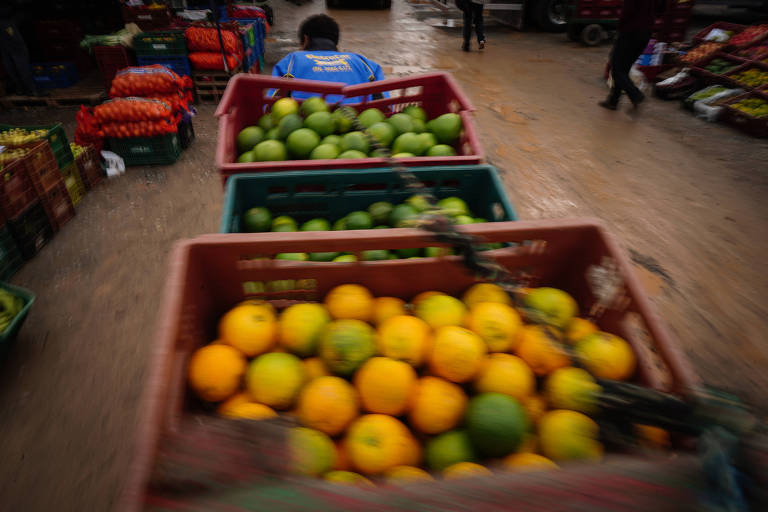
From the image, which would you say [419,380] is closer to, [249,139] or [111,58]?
[249,139]

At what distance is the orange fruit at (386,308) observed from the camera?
1.44 m

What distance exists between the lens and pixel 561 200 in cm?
443

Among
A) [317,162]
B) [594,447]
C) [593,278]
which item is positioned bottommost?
[594,447]

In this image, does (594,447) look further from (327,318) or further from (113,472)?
(113,472)

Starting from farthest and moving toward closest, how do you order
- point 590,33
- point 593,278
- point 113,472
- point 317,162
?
point 590,33, point 113,472, point 317,162, point 593,278

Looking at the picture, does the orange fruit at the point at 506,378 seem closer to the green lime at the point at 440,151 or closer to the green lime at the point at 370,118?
the green lime at the point at 440,151

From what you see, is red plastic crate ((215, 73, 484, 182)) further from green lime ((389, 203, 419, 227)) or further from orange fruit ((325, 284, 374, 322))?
orange fruit ((325, 284, 374, 322))

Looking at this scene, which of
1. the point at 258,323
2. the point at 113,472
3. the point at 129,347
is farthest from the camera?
the point at 129,347

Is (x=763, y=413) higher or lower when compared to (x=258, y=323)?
higher

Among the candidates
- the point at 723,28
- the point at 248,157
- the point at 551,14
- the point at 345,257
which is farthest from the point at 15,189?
the point at 551,14

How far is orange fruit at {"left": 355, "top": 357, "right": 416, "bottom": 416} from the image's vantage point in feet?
3.89

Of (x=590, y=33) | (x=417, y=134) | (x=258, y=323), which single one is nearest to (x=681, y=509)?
(x=258, y=323)

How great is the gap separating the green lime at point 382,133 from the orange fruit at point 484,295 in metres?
1.17

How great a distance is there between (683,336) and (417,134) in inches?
89.6
